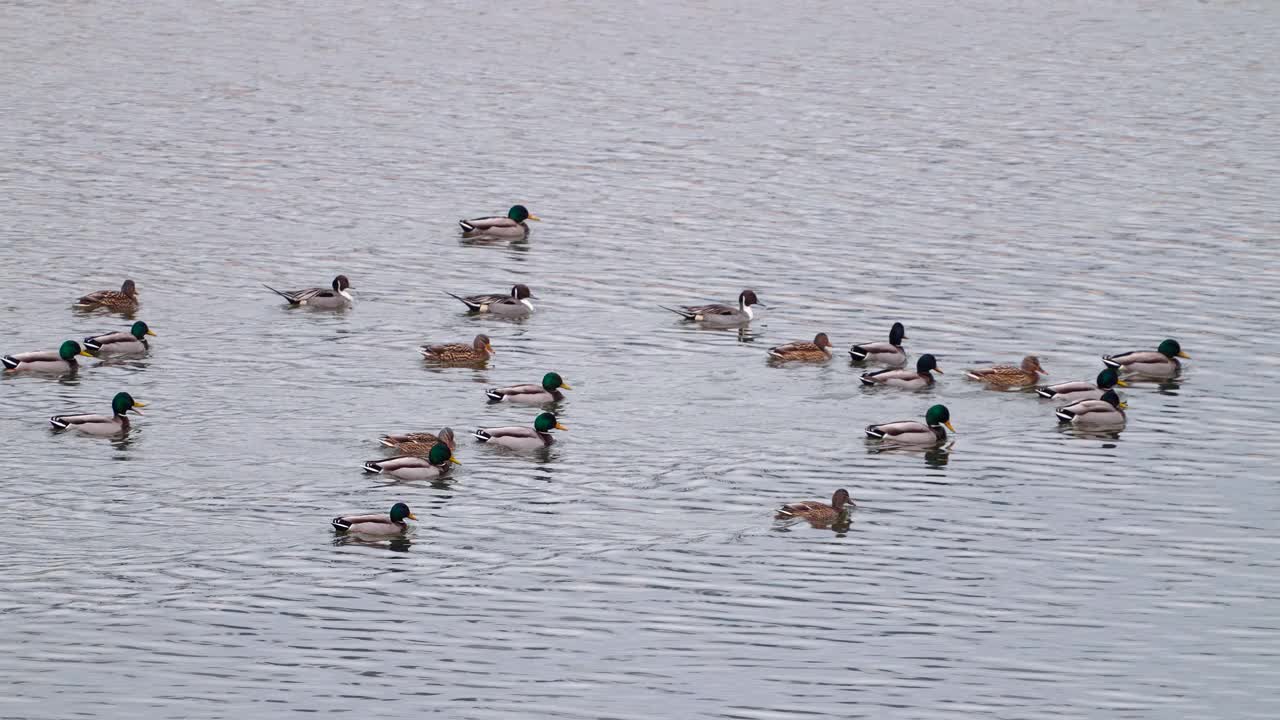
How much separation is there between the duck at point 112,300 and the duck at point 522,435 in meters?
12.0

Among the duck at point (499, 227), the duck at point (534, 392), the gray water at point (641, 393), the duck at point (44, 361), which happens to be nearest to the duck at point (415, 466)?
the gray water at point (641, 393)

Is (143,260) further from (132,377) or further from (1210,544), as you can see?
(1210,544)

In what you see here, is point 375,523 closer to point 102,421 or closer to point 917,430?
point 102,421

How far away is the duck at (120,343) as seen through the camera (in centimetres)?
3853

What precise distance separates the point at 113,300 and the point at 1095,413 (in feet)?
67.3

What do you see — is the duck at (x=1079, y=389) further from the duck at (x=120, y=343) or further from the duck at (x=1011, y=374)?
the duck at (x=120, y=343)

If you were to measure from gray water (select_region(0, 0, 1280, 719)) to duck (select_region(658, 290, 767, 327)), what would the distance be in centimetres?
45

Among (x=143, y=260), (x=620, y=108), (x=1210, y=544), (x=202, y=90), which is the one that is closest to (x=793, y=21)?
(x=620, y=108)

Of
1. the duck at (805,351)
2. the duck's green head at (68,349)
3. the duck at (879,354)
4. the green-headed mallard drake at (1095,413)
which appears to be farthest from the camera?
the duck at (805,351)

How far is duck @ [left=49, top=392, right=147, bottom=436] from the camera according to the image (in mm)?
33188

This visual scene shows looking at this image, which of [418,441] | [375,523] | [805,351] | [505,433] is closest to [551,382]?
[505,433]

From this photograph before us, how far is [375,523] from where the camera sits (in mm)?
28531

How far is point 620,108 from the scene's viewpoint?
70000mm

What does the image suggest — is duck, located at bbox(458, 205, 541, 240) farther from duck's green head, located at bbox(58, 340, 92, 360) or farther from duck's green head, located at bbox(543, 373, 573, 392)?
duck's green head, located at bbox(543, 373, 573, 392)
